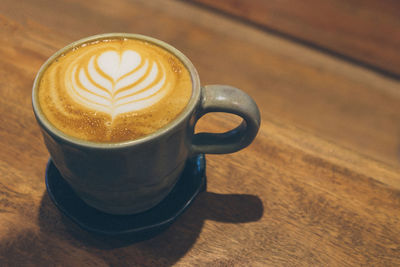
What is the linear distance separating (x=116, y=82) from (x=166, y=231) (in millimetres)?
263

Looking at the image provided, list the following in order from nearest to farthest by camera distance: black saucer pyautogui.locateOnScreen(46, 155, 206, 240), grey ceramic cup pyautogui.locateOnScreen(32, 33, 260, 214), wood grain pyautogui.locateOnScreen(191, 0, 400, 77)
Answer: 1. grey ceramic cup pyautogui.locateOnScreen(32, 33, 260, 214)
2. black saucer pyautogui.locateOnScreen(46, 155, 206, 240)
3. wood grain pyautogui.locateOnScreen(191, 0, 400, 77)

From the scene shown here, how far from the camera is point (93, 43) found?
60cm

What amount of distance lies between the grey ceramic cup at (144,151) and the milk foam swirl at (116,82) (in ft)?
0.15

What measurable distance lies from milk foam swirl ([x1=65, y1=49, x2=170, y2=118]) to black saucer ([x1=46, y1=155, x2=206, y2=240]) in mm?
184

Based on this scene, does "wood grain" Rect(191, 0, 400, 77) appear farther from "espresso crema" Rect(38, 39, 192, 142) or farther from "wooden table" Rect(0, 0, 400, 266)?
"espresso crema" Rect(38, 39, 192, 142)

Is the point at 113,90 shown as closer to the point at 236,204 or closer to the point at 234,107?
the point at 234,107

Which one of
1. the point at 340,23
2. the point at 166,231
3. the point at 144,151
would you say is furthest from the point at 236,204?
the point at 340,23

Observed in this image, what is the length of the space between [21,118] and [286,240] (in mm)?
568

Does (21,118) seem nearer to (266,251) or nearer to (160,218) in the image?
(160,218)

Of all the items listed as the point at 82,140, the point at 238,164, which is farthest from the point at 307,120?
the point at 82,140

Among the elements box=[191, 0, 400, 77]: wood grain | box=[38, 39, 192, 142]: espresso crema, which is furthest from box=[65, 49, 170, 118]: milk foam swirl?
box=[191, 0, 400, 77]: wood grain

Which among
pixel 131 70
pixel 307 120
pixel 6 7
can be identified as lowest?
pixel 307 120

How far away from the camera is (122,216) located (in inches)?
23.7

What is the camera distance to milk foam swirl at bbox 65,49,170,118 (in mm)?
515
